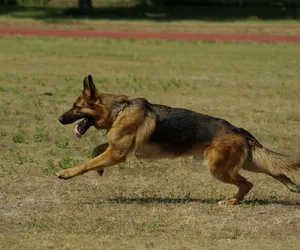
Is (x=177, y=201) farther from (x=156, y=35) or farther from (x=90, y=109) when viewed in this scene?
(x=156, y=35)

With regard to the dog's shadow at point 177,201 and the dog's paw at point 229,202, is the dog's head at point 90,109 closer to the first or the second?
the dog's shadow at point 177,201

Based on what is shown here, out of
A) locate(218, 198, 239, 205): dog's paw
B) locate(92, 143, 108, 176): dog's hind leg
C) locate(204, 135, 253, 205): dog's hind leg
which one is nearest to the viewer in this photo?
locate(204, 135, 253, 205): dog's hind leg

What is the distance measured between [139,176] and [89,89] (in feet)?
5.85

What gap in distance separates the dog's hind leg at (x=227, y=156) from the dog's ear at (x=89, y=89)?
1.34 m

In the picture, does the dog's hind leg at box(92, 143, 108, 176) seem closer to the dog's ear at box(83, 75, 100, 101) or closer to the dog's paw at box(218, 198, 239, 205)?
the dog's ear at box(83, 75, 100, 101)

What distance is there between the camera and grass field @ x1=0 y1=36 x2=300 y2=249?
25.4 feet

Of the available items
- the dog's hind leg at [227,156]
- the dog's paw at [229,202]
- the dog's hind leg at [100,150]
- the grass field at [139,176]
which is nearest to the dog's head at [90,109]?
the dog's hind leg at [100,150]

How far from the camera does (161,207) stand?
884cm

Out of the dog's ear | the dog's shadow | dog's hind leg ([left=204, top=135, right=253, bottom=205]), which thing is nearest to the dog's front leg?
the dog's shadow

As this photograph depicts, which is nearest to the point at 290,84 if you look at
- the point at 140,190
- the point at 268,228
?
the point at 140,190

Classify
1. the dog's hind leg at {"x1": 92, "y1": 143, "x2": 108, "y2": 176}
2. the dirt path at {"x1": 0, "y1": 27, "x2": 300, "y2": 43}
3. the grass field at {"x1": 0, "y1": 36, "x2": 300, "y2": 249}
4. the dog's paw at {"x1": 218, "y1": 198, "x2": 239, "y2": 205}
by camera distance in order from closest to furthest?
1. the grass field at {"x1": 0, "y1": 36, "x2": 300, "y2": 249}
2. the dog's paw at {"x1": 218, "y1": 198, "x2": 239, "y2": 205}
3. the dog's hind leg at {"x1": 92, "y1": 143, "x2": 108, "y2": 176}
4. the dirt path at {"x1": 0, "y1": 27, "x2": 300, "y2": 43}

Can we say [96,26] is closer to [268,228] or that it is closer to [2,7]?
[2,7]

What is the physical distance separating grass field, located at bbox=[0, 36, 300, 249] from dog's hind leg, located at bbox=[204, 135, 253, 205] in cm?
36

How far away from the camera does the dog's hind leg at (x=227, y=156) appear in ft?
29.3
